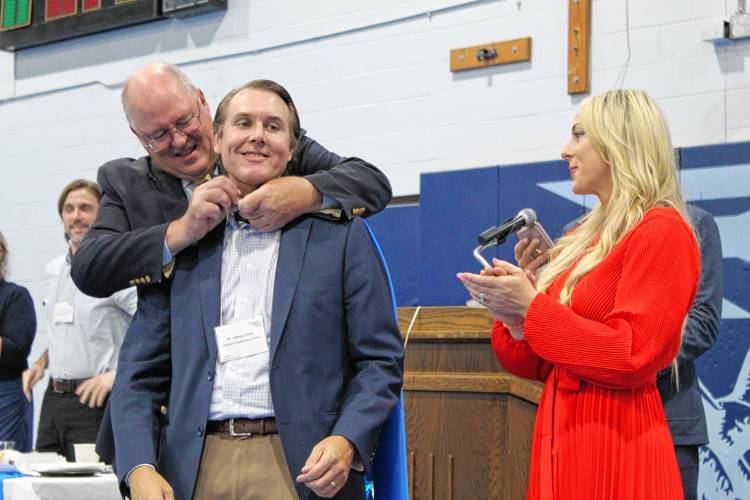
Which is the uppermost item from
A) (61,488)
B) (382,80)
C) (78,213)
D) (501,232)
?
(382,80)

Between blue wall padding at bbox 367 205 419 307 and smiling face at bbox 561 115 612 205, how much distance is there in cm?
293

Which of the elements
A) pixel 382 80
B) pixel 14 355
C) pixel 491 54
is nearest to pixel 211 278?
pixel 14 355

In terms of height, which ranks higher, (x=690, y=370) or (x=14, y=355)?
(x=690, y=370)

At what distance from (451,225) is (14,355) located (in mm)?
2289

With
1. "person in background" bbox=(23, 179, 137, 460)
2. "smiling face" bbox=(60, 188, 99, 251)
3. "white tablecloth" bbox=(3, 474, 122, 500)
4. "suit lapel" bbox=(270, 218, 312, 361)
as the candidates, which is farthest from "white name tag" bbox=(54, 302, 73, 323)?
"suit lapel" bbox=(270, 218, 312, 361)

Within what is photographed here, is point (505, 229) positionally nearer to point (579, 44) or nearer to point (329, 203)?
point (329, 203)

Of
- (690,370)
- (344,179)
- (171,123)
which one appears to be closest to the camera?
(344,179)

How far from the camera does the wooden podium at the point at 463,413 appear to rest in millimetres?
3064

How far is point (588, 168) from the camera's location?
87.7 inches

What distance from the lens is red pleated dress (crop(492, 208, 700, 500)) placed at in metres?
1.92

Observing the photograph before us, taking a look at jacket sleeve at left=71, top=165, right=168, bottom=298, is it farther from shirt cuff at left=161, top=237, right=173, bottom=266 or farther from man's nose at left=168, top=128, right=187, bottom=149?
man's nose at left=168, top=128, right=187, bottom=149

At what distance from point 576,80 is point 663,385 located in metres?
2.75

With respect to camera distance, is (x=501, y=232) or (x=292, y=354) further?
(x=501, y=232)

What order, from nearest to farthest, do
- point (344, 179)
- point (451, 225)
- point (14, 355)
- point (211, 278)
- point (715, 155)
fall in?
point (211, 278), point (344, 179), point (715, 155), point (14, 355), point (451, 225)
